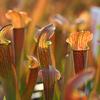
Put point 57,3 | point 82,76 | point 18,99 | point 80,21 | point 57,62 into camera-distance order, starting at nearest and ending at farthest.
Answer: point 82,76
point 18,99
point 57,62
point 80,21
point 57,3

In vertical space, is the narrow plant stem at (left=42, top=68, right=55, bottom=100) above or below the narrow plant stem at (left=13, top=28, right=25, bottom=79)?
below

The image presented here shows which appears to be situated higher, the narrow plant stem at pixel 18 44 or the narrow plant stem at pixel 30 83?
the narrow plant stem at pixel 18 44

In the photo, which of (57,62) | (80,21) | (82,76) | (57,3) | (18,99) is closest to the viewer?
(82,76)

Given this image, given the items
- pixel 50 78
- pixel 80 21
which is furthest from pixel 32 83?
pixel 80 21

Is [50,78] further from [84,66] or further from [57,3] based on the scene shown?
[57,3]

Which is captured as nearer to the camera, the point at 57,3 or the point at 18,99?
the point at 18,99

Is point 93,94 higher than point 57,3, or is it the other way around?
point 57,3

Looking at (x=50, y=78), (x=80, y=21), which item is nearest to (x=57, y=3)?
(x=80, y=21)

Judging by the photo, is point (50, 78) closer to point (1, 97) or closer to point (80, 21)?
point (1, 97)

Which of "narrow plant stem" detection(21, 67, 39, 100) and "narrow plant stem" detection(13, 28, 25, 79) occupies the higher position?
"narrow plant stem" detection(13, 28, 25, 79)

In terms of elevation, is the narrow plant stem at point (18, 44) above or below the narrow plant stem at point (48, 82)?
above
